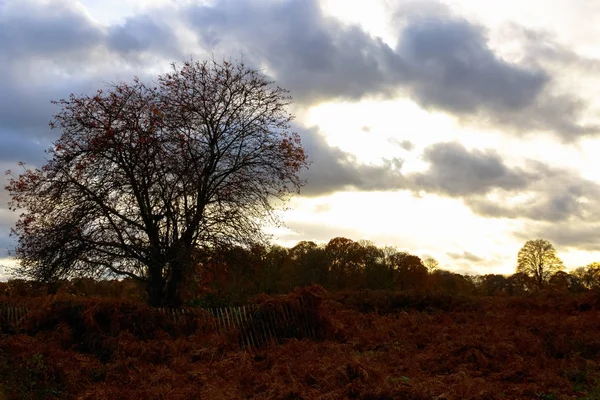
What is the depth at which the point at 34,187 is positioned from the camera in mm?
19672

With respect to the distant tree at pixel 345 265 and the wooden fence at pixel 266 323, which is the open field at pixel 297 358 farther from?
the distant tree at pixel 345 265

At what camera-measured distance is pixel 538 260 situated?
53.0 meters

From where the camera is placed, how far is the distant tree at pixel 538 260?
2047 inches

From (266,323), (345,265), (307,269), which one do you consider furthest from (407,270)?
(266,323)

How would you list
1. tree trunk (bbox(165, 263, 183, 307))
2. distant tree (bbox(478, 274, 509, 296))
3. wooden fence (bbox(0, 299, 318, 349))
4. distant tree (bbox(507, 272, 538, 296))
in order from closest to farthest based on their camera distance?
wooden fence (bbox(0, 299, 318, 349)) → tree trunk (bbox(165, 263, 183, 307)) → distant tree (bbox(507, 272, 538, 296)) → distant tree (bbox(478, 274, 509, 296))

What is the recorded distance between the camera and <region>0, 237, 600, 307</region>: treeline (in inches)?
809

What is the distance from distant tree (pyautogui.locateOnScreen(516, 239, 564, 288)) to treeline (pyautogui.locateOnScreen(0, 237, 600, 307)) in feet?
2.37

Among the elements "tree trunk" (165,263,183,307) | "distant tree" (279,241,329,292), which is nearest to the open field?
"tree trunk" (165,263,183,307)

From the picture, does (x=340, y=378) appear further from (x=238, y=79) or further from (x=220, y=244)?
(x=238, y=79)

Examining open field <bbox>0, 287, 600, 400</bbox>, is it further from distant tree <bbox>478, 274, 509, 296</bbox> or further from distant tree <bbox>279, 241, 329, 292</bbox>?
distant tree <bbox>478, 274, 509, 296</bbox>

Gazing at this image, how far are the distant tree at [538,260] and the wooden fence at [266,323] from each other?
1677 inches

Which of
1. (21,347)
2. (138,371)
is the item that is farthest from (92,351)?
(138,371)

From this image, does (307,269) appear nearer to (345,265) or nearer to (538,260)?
(345,265)

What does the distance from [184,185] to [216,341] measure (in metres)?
7.00
